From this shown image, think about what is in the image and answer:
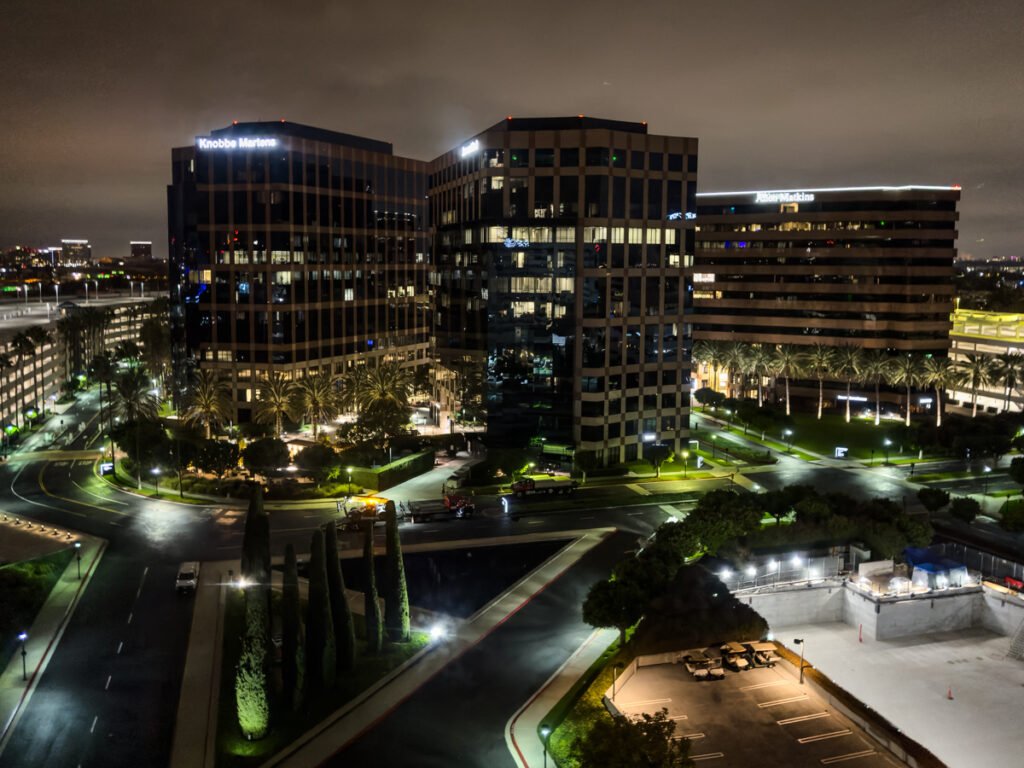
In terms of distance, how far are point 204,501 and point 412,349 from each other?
7240 cm

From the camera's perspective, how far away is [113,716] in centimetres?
4612

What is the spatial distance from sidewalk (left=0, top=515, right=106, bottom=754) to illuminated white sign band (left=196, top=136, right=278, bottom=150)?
→ 71907 mm

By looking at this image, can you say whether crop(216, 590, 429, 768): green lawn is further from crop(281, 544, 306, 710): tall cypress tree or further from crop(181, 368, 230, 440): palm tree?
crop(181, 368, 230, 440): palm tree

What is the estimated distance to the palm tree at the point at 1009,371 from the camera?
124 meters

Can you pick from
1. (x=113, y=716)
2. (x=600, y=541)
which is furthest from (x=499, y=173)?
(x=113, y=716)

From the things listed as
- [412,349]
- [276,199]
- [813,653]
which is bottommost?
[813,653]

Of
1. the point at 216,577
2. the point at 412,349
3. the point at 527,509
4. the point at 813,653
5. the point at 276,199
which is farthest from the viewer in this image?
the point at 412,349

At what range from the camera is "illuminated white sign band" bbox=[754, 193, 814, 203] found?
15138 cm

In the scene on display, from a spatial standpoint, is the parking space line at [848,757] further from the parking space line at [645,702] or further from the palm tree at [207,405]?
the palm tree at [207,405]

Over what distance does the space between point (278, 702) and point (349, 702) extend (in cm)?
408

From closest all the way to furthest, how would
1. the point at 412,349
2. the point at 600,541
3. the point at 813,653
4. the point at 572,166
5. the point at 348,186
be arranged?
the point at 813,653 < the point at 600,541 < the point at 572,166 < the point at 348,186 < the point at 412,349

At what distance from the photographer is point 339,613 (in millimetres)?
50312

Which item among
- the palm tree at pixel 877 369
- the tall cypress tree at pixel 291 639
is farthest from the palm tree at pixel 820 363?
the tall cypress tree at pixel 291 639

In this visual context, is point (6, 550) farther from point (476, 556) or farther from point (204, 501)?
point (476, 556)
